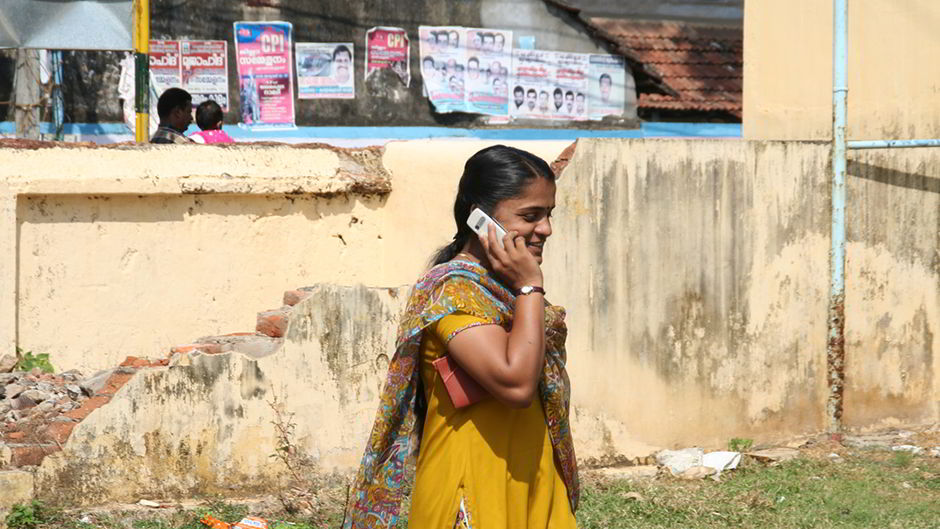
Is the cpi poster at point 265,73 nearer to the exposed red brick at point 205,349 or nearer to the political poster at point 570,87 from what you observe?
the political poster at point 570,87

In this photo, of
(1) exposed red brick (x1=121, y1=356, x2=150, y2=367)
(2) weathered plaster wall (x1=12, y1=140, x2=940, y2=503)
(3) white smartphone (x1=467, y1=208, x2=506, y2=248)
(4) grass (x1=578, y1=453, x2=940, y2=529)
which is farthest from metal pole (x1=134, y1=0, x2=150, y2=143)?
(3) white smartphone (x1=467, y1=208, x2=506, y2=248)

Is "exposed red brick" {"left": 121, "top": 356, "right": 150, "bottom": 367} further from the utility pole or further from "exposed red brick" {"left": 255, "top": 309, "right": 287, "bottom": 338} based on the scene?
the utility pole

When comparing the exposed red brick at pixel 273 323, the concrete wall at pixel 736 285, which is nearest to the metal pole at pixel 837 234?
the concrete wall at pixel 736 285

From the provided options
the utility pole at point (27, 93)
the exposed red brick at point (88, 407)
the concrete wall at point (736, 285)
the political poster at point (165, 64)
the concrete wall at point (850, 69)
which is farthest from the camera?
the political poster at point (165, 64)

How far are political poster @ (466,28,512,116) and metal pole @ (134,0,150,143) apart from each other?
4.91 meters

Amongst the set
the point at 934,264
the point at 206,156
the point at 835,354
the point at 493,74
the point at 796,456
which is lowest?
the point at 796,456

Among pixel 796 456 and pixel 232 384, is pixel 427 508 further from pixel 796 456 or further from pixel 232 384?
pixel 796 456

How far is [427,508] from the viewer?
113 inches

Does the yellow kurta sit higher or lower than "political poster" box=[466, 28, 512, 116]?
lower

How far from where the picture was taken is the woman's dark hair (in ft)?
9.59

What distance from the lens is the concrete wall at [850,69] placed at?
7.36 metres

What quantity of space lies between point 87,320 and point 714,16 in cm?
1009

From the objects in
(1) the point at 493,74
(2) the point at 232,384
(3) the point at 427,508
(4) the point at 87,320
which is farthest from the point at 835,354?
(1) the point at 493,74

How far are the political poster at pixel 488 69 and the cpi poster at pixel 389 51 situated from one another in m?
0.62
